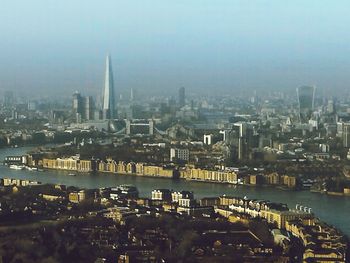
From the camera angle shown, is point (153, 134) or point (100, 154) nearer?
point (100, 154)

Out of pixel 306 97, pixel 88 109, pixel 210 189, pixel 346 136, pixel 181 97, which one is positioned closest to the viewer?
pixel 210 189

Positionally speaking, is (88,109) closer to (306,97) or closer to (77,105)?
(77,105)

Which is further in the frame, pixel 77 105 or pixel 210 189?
pixel 77 105

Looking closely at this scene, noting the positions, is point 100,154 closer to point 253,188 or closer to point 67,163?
point 67,163

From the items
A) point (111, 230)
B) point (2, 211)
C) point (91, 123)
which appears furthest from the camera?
point (91, 123)

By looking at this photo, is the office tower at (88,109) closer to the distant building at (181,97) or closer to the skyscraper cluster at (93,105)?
the skyscraper cluster at (93,105)

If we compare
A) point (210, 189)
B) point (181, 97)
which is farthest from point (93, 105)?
point (210, 189)

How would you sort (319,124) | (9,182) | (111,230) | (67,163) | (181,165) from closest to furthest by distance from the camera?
1. (111,230)
2. (9,182)
3. (181,165)
4. (67,163)
5. (319,124)

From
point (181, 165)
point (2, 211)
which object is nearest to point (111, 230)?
point (2, 211)
